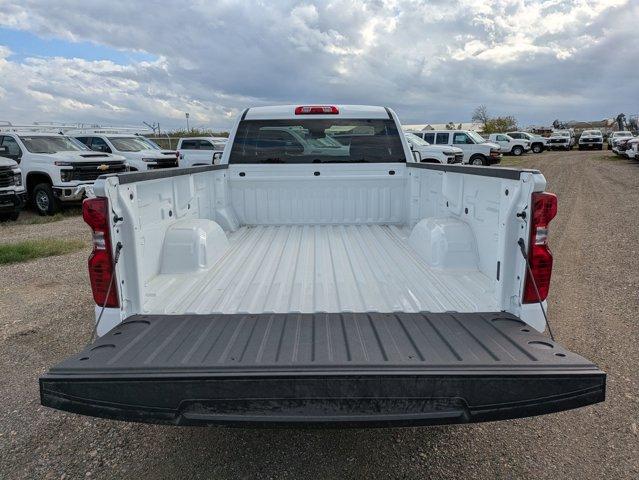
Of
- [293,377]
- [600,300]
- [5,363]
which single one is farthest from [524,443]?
[5,363]

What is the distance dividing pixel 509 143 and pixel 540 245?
3848 centimetres

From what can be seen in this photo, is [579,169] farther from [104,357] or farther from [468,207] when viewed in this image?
[104,357]

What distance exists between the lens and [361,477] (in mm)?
2646

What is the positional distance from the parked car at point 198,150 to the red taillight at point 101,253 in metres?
17.2

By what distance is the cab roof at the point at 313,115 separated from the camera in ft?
17.0

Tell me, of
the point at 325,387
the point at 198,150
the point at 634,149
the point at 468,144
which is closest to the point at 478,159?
the point at 468,144

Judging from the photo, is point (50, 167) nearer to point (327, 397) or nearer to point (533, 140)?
point (327, 397)

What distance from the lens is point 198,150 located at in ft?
65.8

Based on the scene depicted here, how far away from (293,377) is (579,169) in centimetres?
2504

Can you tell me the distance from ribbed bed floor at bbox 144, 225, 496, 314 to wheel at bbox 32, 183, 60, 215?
10.0 metres

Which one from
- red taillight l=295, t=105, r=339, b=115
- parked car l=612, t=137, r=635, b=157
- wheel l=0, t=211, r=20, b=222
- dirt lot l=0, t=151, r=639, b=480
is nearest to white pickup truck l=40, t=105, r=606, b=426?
dirt lot l=0, t=151, r=639, b=480

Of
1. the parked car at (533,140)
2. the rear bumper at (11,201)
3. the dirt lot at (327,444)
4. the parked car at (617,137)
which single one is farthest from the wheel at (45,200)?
the parked car at (533,140)

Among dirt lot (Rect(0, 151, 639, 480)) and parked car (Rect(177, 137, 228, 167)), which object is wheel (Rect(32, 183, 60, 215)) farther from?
dirt lot (Rect(0, 151, 639, 480))

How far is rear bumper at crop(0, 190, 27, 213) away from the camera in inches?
430
